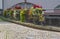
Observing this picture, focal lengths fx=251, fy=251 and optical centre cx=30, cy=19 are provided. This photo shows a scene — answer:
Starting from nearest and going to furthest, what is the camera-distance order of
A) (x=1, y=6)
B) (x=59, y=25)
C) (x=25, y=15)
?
1. (x=59, y=25)
2. (x=25, y=15)
3. (x=1, y=6)

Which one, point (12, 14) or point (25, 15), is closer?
point (25, 15)

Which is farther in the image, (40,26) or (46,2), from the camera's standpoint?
(46,2)

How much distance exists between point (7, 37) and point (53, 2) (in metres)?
15.3

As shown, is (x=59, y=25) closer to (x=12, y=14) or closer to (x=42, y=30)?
(x=42, y=30)

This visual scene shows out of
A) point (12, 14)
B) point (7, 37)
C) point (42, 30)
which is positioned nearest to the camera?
point (7, 37)

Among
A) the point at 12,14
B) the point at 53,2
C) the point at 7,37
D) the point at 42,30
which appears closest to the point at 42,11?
the point at 42,30

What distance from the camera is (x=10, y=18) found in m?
20.0

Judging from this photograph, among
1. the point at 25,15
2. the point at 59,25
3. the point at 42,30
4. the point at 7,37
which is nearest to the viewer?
the point at 7,37

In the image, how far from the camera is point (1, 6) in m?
26.2

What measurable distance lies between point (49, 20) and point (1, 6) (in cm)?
1069

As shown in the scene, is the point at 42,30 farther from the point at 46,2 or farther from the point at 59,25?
the point at 46,2

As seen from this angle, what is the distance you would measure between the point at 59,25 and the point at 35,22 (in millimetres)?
1608

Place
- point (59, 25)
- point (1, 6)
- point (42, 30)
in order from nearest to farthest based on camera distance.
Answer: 1. point (42, 30)
2. point (59, 25)
3. point (1, 6)

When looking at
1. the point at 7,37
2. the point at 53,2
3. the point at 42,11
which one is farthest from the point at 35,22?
the point at 53,2
